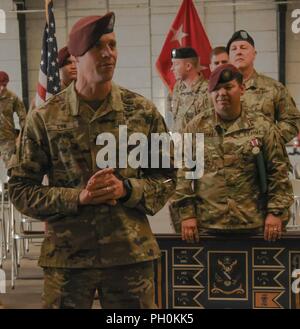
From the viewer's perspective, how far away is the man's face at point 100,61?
210cm

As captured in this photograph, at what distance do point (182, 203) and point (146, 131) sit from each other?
0.68 meters

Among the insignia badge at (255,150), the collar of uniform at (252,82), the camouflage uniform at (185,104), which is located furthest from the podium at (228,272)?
the collar of uniform at (252,82)

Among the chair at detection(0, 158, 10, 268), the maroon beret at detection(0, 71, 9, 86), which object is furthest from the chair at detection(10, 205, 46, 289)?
the maroon beret at detection(0, 71, 9, 86)

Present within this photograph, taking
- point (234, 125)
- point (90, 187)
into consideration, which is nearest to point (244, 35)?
point (234, 125)

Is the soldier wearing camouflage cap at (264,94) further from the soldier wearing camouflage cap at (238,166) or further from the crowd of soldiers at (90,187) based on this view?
the crowd of soldiers at (90,187)

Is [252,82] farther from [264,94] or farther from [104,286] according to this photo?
[104,286]

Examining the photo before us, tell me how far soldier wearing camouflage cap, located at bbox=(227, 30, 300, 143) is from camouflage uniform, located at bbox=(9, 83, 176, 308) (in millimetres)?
698

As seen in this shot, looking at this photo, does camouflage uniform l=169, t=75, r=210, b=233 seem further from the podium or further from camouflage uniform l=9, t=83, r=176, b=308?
camouflage uniform l=9, t=83, r=176, b=308

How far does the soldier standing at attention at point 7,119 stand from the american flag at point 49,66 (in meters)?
0.09

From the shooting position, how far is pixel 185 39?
2758mm

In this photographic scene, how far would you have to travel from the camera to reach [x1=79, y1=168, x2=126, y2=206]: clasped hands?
202 cm

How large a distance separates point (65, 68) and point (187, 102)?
0.47 m

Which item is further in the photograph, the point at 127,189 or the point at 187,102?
the point at 187,102
